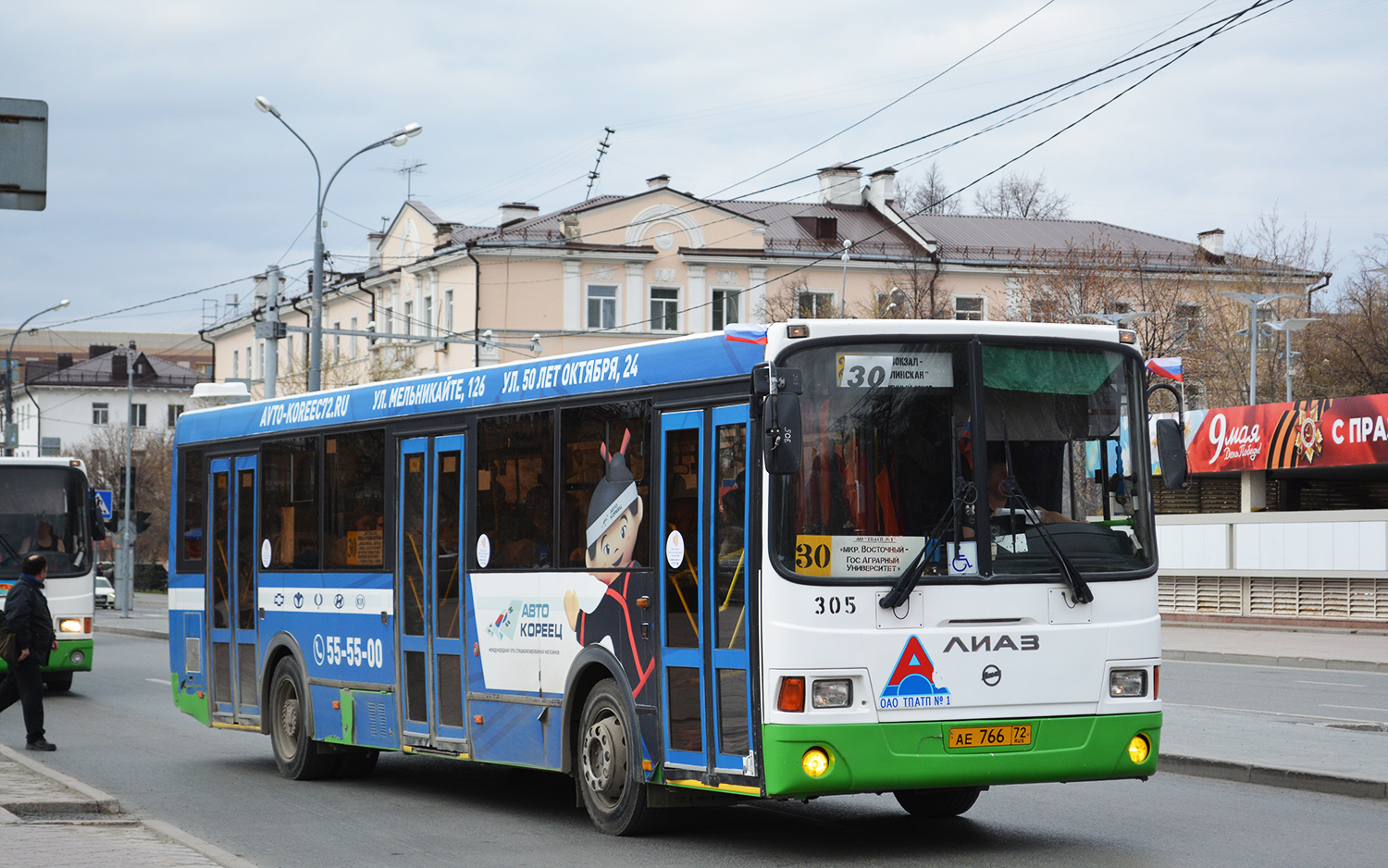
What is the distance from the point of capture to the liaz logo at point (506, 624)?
10883 mm

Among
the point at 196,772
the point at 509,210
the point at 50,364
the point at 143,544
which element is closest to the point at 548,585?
the point at 196,772

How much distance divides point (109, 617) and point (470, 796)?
38.3 meters

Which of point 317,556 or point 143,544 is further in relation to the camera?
point 143,544

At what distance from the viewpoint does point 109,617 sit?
156 ft

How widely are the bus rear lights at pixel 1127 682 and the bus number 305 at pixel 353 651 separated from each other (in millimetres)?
5435

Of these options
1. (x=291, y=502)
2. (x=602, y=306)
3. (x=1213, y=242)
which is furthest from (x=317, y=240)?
(x=1213, y=242)

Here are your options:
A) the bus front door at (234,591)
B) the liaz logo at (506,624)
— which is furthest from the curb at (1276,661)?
the liaz logo at (506,624)

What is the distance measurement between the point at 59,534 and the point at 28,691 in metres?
7.12

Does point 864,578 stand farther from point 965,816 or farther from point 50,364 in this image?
point 50,364

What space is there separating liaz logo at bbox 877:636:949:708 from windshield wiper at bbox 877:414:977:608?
0.25 m

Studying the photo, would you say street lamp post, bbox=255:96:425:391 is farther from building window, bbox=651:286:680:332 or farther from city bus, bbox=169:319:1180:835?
building window, bbox=651:286:680:332

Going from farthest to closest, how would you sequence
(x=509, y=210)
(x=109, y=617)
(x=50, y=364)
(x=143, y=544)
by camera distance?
(x=50, y=364), (x=143, y=544), (x=509, y=210), (x=109, y=617)

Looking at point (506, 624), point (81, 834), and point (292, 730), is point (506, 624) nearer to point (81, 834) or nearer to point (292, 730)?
point (81, 834)

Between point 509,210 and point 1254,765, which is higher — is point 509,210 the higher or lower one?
the higher one
